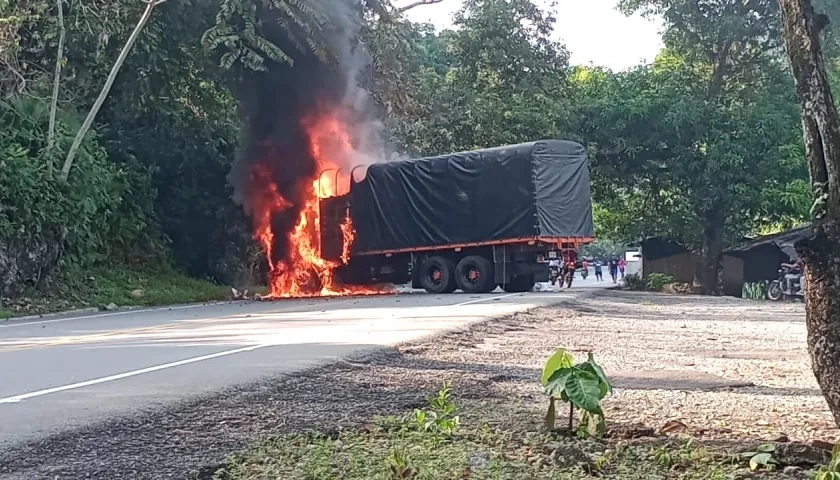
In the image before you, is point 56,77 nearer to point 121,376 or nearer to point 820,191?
point 121,376

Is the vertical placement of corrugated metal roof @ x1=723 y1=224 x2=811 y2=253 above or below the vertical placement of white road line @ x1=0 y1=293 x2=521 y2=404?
above

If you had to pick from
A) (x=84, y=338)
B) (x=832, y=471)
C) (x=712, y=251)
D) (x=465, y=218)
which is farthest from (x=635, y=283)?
(x=832, y=471)

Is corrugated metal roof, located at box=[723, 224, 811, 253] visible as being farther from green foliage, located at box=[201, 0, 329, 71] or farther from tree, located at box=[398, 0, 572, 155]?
green foliage, located at box=[201, 0, 329, 71]

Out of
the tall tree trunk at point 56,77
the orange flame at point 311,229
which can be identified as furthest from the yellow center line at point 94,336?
the orange flame at point 311,229

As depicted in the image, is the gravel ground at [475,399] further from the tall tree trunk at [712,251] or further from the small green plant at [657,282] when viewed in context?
the small green plant at [657,282]

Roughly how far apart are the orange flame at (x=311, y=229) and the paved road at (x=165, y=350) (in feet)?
25.9

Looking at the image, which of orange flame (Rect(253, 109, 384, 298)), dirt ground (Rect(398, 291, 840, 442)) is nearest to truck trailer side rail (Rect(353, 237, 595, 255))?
orange flame (Rect(253, 109, 384, 298))

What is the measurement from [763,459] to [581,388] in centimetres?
108

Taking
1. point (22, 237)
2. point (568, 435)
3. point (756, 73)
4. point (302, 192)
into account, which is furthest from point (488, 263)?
point (568, 435)

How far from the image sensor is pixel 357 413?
6.66 meters

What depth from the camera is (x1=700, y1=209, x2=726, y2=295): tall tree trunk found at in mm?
33094

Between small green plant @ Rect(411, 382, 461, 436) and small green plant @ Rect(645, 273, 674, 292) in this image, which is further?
small green plant @ Rect(645, 273, 674, 292)

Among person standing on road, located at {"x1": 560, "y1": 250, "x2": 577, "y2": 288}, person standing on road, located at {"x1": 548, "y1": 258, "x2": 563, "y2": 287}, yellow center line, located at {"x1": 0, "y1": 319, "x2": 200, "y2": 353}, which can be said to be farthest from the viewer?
person standing on road, located at {"x1": 560, "y1": 250, "x2": 577, "y2": 288}

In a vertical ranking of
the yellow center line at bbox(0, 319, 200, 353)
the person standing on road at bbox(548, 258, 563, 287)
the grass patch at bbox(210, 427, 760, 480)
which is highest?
the person standing on road at bbox(548, 258, 563, 287)
